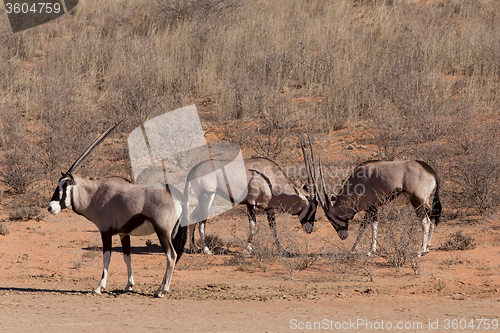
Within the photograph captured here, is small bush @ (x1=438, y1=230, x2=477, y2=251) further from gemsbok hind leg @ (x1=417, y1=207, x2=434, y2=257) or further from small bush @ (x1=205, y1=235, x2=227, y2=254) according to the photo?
small bush @ (x1=205, y1=235, x2=227, y2=254)

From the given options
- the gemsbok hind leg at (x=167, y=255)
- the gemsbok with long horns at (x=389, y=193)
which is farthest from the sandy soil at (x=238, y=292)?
the gemsbok with long horns at (x=389, y=193)

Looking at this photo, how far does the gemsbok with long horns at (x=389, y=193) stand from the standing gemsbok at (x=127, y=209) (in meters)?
3.09

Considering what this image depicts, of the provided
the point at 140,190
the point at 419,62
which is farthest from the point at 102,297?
the point at 419,62

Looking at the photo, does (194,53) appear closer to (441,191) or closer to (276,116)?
(276,116)

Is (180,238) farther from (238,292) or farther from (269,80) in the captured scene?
(269,80)

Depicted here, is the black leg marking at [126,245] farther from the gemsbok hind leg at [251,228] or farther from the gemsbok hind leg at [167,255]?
the gemsbok hind leg at [251,228]

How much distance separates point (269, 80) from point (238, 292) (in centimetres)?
1024

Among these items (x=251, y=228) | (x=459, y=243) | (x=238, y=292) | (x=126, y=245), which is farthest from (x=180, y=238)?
(x=459, y=243)

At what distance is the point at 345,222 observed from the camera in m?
9.76

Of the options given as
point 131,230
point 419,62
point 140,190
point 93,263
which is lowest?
point 93,263

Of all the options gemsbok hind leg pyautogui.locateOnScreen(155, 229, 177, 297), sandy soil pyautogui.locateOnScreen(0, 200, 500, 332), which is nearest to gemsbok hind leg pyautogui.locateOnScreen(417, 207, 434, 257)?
sandy soil pyautogui.locateOnScreen(0, 200, 500, 332)

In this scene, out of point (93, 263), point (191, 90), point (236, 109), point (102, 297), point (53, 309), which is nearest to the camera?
point (53, 309)

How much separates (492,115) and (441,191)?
4.06 m

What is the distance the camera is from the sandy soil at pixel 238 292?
6051 millimetres
